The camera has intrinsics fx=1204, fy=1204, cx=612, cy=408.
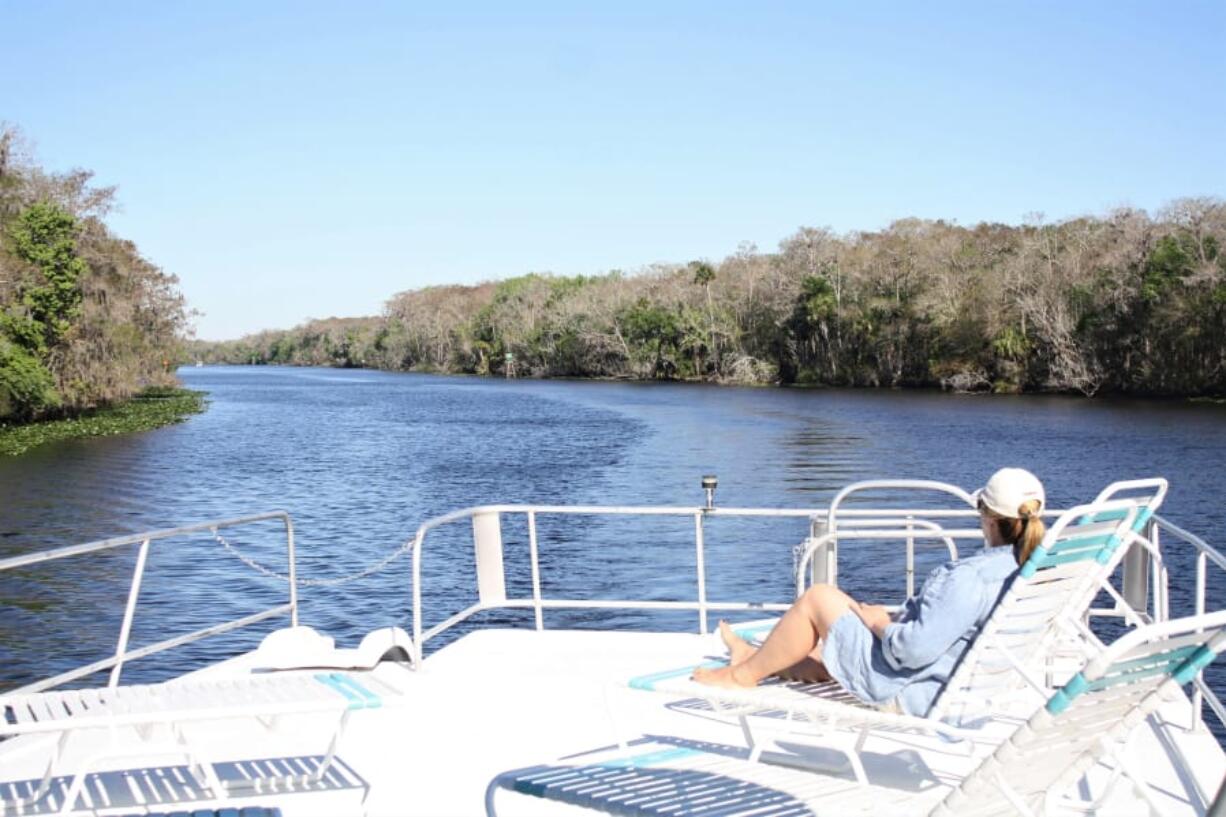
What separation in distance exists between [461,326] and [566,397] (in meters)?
67.7

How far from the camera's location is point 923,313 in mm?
76438

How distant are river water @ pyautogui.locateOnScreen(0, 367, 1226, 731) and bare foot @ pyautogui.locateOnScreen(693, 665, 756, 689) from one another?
1024cm

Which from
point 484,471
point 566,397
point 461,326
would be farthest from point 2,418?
point 461,326

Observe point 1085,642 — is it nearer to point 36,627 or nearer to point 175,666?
point 175,666

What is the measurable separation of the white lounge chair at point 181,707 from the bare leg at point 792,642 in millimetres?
1254

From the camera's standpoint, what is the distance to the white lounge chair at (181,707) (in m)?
3.84

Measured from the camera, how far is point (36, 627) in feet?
50.1

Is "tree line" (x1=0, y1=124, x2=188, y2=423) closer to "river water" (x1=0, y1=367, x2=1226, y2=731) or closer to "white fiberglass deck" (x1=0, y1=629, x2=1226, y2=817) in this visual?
"river water" (x1=0, y1=367, x2=1226, y2=731)

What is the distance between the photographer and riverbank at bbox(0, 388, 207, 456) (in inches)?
1481

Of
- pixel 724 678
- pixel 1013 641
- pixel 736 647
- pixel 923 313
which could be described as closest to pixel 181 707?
pixel 724 678

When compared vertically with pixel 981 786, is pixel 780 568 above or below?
below

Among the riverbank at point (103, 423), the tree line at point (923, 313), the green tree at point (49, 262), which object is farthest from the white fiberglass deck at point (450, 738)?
the tree line at point (923, 313)

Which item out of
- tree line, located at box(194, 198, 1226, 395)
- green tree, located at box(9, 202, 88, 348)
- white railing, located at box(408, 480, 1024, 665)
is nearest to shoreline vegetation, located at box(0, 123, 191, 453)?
green tree, located at box(9, 202, 88, 348)

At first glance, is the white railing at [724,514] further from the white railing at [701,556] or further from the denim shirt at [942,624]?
the denim shirt at [942,624]
